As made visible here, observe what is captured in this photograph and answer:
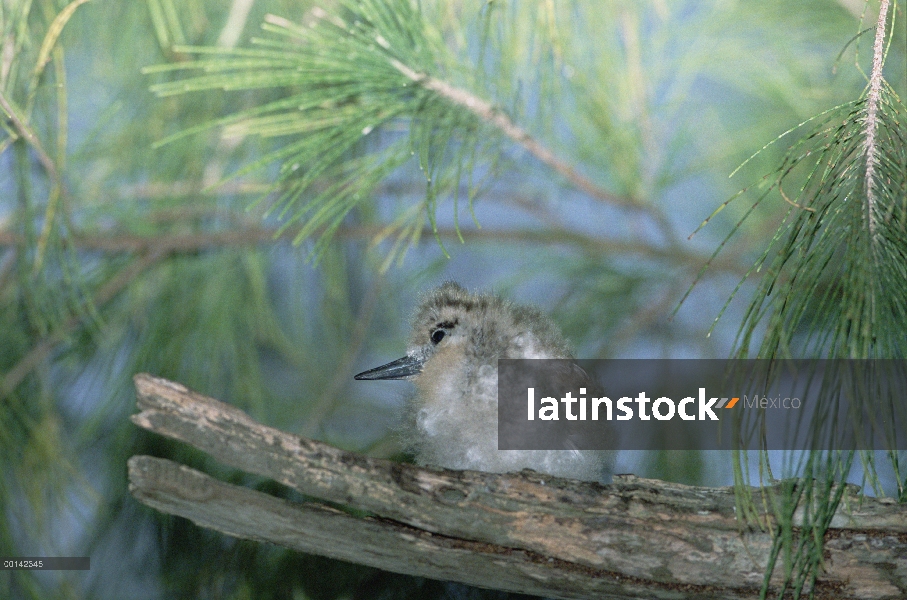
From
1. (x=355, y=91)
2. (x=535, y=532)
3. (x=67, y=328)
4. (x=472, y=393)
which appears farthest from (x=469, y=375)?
(x=67, y=328)

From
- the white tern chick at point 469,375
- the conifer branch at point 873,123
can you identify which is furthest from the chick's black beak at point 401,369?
the conifer branch at point 873,123

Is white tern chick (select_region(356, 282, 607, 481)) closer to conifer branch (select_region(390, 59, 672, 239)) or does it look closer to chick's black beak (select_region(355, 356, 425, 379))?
chick's black beak (select_region(355, 356, 425, 379))

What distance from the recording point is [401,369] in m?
0.80

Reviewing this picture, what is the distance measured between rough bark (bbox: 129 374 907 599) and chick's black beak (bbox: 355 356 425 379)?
0.14 meters

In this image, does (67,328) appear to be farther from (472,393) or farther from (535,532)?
(535,532)

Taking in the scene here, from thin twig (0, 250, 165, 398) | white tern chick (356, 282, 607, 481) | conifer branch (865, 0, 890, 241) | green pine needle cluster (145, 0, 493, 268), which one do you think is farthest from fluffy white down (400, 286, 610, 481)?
thin twig (0, 250, 165, 398)

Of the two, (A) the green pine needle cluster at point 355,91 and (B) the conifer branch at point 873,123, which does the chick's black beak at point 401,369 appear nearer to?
(A) the green pine needle cluster at point 355,91

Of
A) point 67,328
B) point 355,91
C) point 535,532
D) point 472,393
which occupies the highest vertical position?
point 355,91

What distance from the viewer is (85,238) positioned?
44.0 inches

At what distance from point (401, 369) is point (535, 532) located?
219 mm

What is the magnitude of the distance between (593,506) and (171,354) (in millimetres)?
806

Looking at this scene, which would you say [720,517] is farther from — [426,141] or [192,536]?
[192,536]

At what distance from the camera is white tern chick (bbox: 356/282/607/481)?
0.75 metres

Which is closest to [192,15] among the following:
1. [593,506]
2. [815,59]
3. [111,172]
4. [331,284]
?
[111,172]
